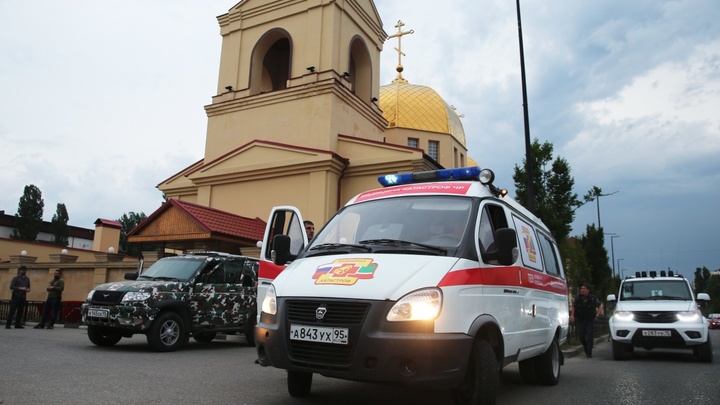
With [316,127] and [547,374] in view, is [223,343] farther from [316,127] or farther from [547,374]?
[316,127]

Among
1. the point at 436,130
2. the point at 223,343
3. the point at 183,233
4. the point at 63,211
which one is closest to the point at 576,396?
the point at 223,343

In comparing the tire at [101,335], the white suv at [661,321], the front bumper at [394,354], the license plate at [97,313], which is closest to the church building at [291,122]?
the tire at [101,335]

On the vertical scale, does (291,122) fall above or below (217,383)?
above

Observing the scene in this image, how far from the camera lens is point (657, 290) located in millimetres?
12547

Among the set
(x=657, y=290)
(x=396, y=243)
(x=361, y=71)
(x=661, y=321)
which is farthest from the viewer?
(x=361, y=71)

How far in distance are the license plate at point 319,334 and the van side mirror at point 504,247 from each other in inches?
64.6

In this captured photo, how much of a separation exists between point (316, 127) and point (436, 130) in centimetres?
1418

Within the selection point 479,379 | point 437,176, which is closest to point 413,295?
point 479,379

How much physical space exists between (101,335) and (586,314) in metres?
10.7

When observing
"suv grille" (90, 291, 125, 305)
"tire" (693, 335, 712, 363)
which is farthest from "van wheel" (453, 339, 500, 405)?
"tire" (693, 335, 712, 363)

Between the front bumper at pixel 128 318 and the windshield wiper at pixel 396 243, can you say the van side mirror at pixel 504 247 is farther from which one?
the front bumper at pixel 128 318

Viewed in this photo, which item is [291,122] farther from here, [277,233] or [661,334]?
[661,334]

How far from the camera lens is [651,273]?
13.3 m

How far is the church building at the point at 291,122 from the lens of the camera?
67.7ft
